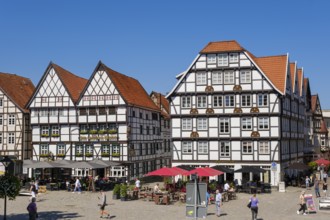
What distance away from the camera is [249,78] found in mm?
43812

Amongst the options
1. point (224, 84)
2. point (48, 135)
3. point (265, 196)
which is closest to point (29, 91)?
point (48, 135)

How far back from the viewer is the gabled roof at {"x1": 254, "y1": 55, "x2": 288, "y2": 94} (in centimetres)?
4438

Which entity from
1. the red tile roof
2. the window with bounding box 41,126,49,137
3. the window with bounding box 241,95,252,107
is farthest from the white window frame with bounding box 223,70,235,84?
the window with bounding box 41,126,49,137

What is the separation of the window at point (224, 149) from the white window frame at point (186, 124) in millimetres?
3746

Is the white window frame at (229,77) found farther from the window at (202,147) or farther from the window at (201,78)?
the window at (202,147)

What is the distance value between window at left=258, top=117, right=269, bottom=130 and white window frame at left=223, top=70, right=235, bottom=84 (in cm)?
474

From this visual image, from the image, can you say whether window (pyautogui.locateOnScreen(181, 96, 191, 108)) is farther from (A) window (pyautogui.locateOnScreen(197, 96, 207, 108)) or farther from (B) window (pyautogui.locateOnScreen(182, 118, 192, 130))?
(B) window (pyautogui.locateOnScreen(182, 118, 192, 130))

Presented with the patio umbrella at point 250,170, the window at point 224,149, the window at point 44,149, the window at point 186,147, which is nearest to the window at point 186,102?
the window at point 186,147

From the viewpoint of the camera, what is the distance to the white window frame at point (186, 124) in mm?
45719

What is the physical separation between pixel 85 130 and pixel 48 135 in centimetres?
465

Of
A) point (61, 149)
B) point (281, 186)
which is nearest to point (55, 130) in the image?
point (61, 149)

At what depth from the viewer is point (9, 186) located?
74.7 ft

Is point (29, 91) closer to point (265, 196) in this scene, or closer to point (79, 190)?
point (79, 190)

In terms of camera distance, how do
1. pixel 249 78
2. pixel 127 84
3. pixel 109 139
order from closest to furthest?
pixel 249 78 < pixel 109 139 < pixel 127 84
